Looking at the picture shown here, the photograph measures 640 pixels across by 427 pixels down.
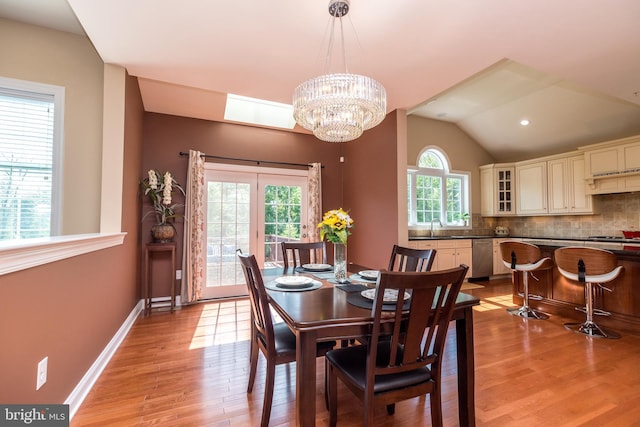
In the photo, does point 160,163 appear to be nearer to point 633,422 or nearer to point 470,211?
point 633,422

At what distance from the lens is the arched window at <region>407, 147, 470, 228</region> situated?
5438 millimetres

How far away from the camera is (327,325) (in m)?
1.30

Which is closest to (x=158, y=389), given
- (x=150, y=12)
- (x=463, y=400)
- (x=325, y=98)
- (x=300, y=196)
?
(x=463, y=400)

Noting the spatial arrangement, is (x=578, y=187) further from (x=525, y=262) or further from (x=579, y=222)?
(x=525, y=262)

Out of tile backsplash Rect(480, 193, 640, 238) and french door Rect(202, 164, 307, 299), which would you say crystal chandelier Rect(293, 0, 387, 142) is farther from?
tile backsplash Rect(480, 193, 640, 238)

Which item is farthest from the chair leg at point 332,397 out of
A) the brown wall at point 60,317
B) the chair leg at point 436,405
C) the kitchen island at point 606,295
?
the kitchen island at point 606,295

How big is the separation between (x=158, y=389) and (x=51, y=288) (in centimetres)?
102

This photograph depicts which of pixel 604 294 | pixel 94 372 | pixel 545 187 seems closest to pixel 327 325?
pixel 94 372

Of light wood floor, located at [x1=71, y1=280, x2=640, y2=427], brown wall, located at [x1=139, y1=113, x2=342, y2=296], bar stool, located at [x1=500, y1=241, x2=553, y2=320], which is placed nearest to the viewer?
light wood floor, located at [x1=71, y1=280, x2=640, y2=427]

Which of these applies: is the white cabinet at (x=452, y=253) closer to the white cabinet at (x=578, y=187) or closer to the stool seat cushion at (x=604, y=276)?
the white cabinet at (x=578, y=187)

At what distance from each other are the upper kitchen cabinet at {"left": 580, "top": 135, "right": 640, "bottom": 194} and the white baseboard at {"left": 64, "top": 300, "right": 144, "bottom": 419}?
22.1 feet

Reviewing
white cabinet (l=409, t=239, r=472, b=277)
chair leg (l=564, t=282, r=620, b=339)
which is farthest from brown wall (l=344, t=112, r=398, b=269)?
chair leg (l=564, t=282, r=620, b=339)

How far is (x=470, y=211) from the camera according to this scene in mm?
5898

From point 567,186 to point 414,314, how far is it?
551 cm
